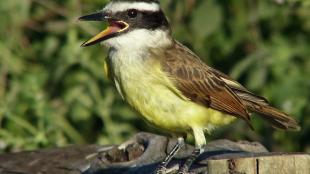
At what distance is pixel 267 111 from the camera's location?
24.6 feet

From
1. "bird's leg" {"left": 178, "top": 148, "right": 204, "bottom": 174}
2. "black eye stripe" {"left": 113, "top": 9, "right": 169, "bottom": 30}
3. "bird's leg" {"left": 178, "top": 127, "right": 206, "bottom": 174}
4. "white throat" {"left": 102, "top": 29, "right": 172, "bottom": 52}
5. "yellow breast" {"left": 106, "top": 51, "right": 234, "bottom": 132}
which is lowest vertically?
"bird's leg" {"left": 178, "top": 148, "right": 204, "bottom": 174}

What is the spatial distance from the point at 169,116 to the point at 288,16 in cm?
344

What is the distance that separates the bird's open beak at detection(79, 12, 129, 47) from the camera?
6.84 meters

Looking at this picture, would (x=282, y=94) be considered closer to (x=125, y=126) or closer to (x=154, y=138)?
(x=125, y=126)

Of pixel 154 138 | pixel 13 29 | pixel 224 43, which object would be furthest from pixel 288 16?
pixel 154 138

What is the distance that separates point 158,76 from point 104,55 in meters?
2.69

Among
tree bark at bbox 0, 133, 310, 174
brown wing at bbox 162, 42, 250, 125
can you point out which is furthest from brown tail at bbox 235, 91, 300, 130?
tree bark at bbox 0, 133, 310, 174

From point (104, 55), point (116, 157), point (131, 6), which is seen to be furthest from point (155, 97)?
point (104, 55)

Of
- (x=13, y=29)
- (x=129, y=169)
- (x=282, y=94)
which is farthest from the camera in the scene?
(x=13, y=29)

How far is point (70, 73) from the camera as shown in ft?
31.0

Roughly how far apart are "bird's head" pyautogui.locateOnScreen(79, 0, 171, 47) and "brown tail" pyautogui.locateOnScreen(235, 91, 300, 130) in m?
0.87

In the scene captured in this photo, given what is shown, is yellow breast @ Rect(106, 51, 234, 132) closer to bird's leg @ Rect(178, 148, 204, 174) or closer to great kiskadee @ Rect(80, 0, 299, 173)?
great kiskadee @ Rect(80, 0, 299, 173)

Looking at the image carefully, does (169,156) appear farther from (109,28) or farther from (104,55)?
(104,55)

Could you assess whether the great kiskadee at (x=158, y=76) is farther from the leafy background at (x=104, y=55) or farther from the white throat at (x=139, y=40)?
the leafy background at (x=104, y=55)
